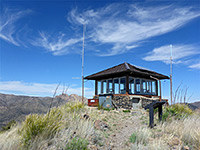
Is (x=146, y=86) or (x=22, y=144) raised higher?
(x=146, y=86)

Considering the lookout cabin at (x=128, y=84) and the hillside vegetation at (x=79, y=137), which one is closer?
the hillside vegetation at (x=79, y=137)

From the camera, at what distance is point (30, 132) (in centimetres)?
520

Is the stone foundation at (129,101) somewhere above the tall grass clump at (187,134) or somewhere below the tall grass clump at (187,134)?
above

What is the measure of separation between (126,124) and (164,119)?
2.04 metres

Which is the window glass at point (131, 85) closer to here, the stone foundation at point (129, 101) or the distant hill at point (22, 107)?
the stone foundation at point (129, 101)

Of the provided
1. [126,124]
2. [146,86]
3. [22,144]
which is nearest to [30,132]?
[22,144]

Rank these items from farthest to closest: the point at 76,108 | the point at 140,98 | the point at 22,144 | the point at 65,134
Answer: the point at 140,98
the point at 76,108
the point at 65,134
the point at 22,144

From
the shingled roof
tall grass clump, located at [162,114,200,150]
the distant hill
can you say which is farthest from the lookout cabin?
tall grass clump, located at [162,114,200,150]

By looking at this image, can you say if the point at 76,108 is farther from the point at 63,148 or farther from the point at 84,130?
the point at 63,148

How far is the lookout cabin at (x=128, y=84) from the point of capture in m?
16.6

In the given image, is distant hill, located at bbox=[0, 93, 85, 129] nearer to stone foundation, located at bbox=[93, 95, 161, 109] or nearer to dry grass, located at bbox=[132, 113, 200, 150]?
dry grass, located at bbox=[132, 113, 200, 150]

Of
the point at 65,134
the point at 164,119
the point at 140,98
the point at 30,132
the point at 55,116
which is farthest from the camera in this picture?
the point at 140,98

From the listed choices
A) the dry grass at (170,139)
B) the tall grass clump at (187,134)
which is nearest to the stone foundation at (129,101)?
the tall grass clump at (187,134)

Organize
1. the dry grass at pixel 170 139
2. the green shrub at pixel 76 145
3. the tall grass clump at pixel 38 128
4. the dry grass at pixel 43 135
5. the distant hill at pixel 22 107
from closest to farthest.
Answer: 1. the dry grass at pixel 43 135
2. the green shrub at pixel 76 145
3. the tall grass clump at pixel 38 128
4. the dry grass at pixel 170 139
5. the distant hill at pixel 22 107
